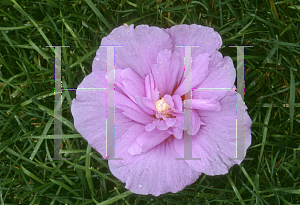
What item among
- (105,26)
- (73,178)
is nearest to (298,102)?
(105,26)

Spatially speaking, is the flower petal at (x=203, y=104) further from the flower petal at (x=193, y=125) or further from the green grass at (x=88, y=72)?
the green grass at (x=88, y=72)

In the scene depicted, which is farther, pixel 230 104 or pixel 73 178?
pixel 73 178

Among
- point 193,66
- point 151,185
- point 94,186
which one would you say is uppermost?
point 193,66

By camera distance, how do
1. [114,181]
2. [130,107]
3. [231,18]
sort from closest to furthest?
[130,107], [114,181], [231,18]

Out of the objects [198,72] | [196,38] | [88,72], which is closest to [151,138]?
[198,72]

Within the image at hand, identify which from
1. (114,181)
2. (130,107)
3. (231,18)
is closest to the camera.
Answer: (130,107)

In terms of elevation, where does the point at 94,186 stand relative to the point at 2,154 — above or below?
below

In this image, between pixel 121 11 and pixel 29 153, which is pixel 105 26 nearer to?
pixel 121 11

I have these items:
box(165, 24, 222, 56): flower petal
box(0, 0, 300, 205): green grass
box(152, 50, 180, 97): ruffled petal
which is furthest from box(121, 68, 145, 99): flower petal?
box(0, 0, 300, 205): green grass
